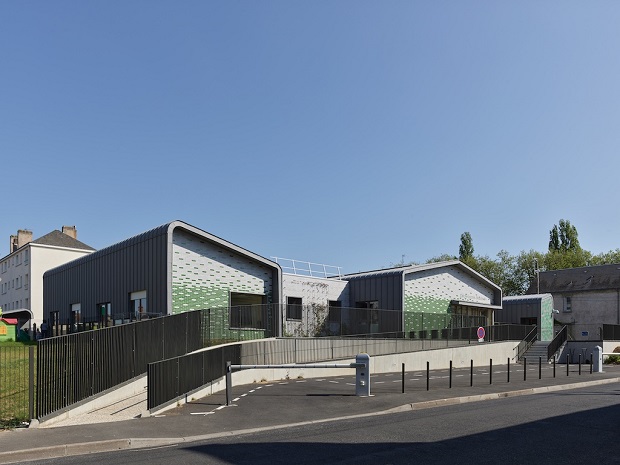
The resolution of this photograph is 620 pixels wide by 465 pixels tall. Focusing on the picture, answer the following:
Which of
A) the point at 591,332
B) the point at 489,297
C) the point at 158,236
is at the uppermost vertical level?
the point at 158,236

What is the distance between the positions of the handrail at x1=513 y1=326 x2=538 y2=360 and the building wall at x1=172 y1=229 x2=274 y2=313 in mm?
19092

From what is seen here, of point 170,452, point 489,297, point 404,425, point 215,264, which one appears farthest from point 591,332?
point 170,452

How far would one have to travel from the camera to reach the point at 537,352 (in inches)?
1651

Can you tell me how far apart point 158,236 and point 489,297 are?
26782 millimetres

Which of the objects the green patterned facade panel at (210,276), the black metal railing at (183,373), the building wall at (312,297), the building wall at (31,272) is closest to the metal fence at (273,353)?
the black metal railing at (183,373)

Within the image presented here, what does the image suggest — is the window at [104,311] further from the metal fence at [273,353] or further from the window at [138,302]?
the metal fence at [273,353]

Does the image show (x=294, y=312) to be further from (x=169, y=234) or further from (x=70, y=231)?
(x=70, y=231)

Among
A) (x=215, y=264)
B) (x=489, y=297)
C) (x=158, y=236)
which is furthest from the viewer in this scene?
(x=489, y=297)

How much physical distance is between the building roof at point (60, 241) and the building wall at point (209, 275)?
3927 cm

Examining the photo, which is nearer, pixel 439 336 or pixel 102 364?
pixel 102 364

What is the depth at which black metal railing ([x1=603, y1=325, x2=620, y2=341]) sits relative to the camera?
47.9 meters

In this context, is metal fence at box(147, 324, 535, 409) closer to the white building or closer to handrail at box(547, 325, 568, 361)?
handrail at box(547, 325, 568, 361)

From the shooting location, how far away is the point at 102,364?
14.4 meters

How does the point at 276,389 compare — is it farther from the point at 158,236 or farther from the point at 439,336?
the point at 439,336
